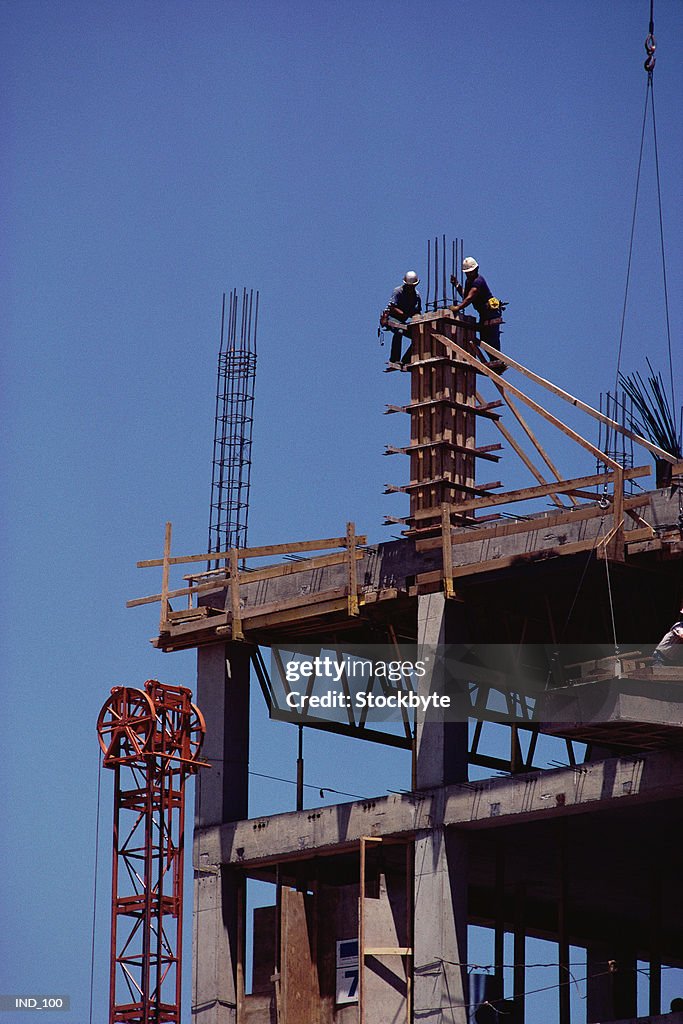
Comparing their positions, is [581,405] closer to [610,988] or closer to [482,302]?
[482,302]

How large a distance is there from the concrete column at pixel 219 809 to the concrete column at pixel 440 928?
7427 millimetres

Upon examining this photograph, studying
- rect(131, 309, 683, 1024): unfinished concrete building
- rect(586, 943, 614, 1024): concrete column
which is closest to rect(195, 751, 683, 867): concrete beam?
rect(131, 309, 683, 1024): unfinished concrete building

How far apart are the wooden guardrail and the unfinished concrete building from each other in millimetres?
77

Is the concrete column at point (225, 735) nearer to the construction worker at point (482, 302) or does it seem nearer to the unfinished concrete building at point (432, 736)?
the unfinished concrete building at point (432, 736)

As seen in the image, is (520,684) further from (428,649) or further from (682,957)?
(682,957)

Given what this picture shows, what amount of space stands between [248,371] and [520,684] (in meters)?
Answer: 20.0

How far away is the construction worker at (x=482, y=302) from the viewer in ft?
222

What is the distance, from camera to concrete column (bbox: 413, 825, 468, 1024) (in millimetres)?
60812

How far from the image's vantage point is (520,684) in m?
66.1

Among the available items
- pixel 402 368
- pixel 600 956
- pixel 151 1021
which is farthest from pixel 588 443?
pixel 600 956

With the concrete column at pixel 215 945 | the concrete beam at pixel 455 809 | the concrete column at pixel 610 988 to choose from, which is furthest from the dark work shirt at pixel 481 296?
the concrete column at pixel 610 988

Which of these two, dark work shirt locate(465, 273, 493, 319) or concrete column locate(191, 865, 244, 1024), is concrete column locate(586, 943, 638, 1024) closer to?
concrete column locate(191, 865, 244, 1024)

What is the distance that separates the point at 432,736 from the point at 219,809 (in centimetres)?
890

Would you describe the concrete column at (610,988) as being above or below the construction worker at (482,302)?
below
